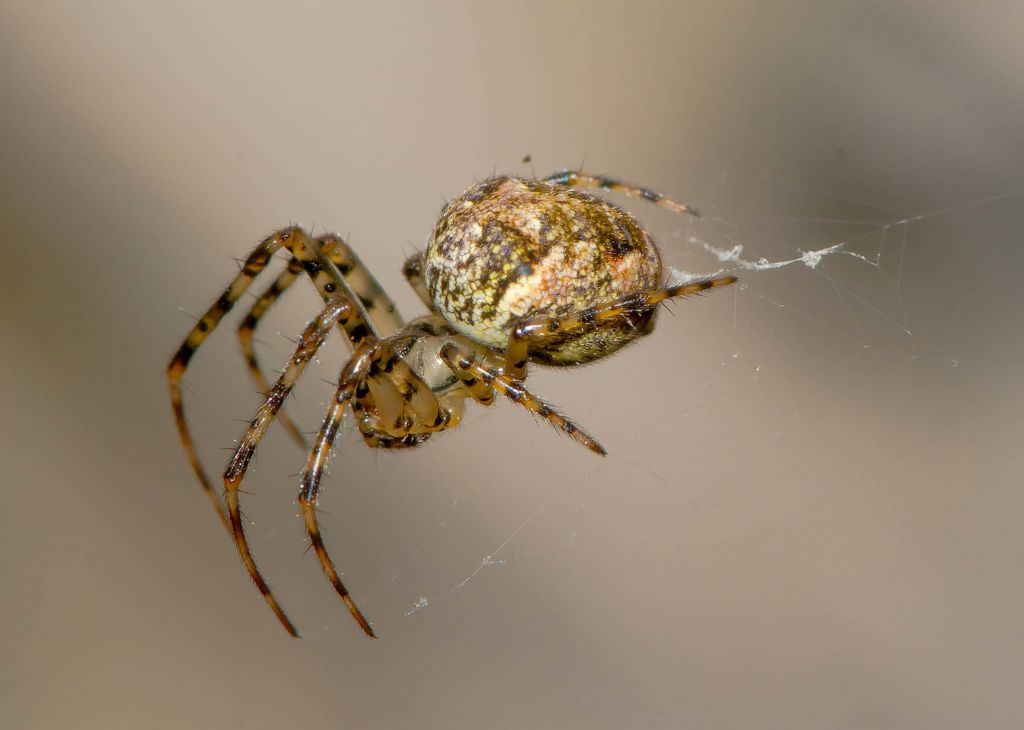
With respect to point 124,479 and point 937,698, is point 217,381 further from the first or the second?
point 937,698

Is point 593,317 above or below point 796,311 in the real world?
above

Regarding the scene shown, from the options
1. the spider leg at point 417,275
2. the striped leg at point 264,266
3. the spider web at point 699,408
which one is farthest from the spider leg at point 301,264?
the spider web at point 699,408

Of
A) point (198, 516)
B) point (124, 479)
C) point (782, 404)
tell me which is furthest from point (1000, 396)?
point (124, 479)

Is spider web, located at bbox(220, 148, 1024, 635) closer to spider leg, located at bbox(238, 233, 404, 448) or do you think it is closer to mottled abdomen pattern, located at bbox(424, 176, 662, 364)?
spider leg, located at bbox(238, 233, 404, 448)

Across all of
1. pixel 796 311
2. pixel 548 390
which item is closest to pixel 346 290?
pixel 548 390

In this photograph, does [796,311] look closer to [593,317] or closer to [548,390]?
[548,390]

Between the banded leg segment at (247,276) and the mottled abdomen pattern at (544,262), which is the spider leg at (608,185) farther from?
the banded leg segment at (247,276)
